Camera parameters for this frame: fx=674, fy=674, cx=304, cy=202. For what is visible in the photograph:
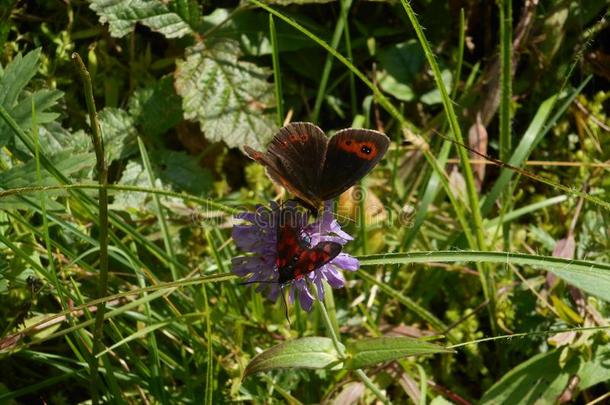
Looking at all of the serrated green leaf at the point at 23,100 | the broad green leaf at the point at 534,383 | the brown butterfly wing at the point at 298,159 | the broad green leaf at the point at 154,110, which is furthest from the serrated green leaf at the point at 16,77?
the broad green leaf at the point at 534,383

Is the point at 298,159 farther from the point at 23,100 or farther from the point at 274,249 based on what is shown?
the point at 23,100

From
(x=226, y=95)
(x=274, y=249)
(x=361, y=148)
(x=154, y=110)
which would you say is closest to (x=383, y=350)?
(x=274, y=249)

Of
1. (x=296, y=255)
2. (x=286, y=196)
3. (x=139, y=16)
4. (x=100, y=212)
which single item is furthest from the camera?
(x=139, y=16)

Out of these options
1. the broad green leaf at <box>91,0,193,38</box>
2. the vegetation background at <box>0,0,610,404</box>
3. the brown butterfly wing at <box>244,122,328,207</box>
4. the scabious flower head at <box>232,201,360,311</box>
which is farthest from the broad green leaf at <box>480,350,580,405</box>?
the broad green leaf at <box>91,0,193,38</box>

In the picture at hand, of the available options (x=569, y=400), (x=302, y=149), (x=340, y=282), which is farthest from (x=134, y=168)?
(x=569, y=400)

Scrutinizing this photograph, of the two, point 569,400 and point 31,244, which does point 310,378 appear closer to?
point 569,400

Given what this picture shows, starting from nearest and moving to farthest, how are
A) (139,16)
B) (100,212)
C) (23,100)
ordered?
1. (100,212)
2. (23,100)
3. (139,16)

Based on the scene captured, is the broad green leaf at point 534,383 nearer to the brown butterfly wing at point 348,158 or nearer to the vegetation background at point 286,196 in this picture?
the vegetation background at point 286,196
